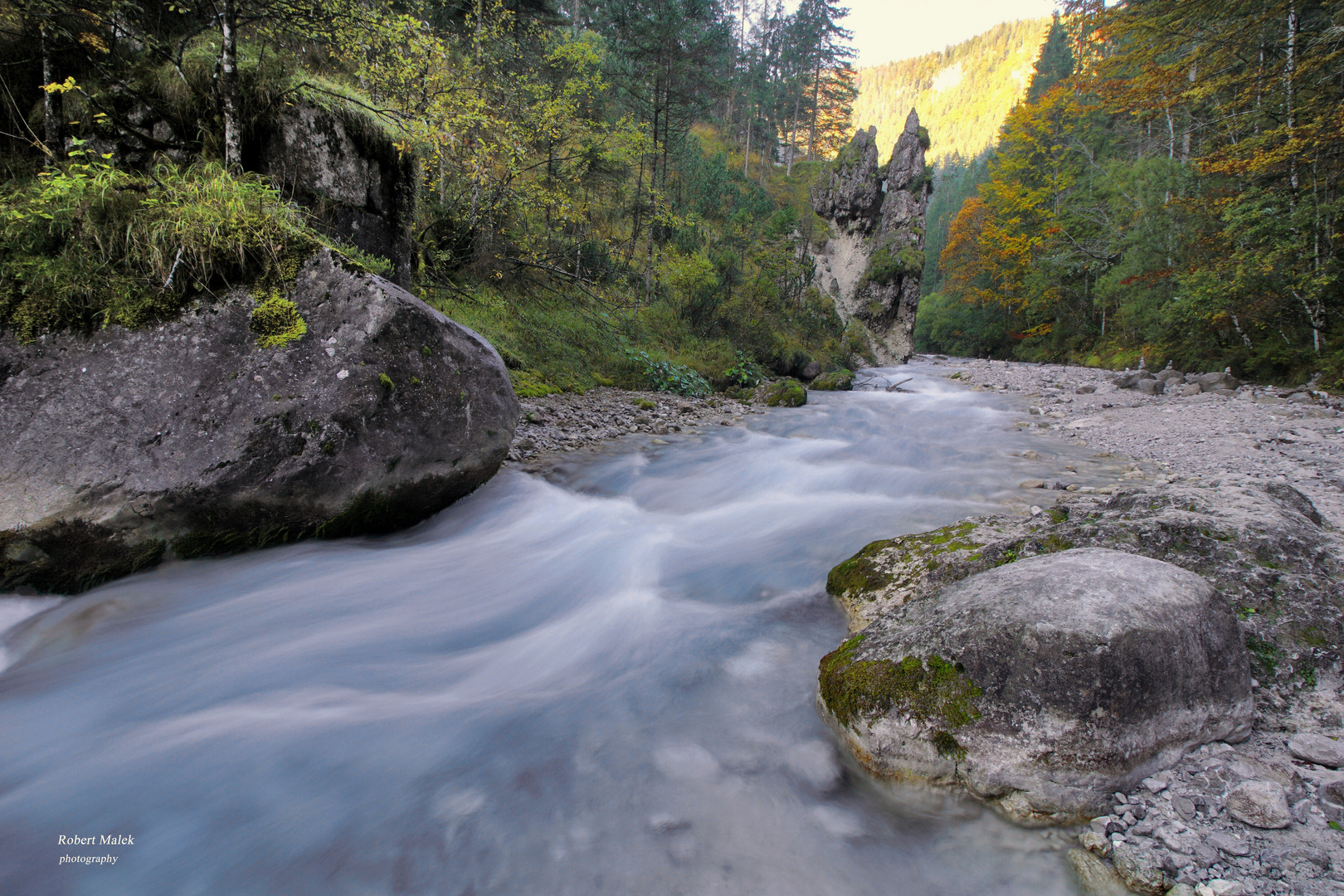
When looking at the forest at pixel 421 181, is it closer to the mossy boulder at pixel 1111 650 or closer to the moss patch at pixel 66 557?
the moss patch at pixel 66 557

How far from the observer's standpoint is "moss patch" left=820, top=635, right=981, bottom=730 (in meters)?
2.18

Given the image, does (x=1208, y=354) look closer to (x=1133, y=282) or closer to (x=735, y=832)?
(x=1133, y=282)

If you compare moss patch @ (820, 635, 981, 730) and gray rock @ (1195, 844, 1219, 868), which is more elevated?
moss patch @ (820, 635, 981, 730)

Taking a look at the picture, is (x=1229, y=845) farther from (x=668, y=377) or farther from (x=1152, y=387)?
(x=1152, y=387)

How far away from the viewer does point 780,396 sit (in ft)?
44.2

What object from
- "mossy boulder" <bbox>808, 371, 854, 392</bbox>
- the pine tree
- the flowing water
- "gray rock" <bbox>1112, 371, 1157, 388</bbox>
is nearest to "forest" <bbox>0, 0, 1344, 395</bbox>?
"mossy boulder" <bbox>808, 371, 854, 392</bbox>

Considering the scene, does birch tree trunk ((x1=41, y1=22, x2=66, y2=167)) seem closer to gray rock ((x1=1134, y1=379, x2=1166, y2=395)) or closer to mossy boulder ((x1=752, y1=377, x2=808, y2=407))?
mossy boulder ((x1=752, y1=377, x2=808, y2=407))

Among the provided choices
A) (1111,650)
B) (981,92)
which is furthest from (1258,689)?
(981,92)

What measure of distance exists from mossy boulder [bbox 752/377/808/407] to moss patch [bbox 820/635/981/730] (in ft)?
36.2

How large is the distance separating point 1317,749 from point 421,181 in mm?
8948

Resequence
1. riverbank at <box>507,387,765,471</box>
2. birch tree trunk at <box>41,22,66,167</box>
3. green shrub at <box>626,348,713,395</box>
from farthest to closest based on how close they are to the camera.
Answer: green shrub at <box>626,348,713,395</box> → riverbank at <box>507,387,765,471</box> → birch tree trunk at <box>41,22,66,167</box>

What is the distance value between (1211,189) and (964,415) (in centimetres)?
899

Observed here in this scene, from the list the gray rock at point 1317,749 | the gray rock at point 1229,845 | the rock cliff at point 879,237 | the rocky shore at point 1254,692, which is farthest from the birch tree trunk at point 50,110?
the rock cliff at point 879,237

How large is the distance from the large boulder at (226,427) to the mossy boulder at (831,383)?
15120mm
